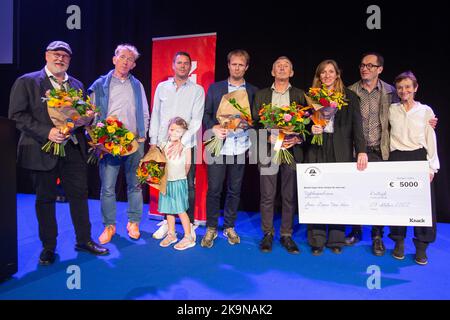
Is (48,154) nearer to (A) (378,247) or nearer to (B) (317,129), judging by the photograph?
(B) (317,129)

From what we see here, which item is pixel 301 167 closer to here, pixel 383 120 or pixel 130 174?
pixel 383 120

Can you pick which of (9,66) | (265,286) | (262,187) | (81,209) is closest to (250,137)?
(262,187)

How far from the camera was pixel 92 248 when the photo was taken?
3.06m

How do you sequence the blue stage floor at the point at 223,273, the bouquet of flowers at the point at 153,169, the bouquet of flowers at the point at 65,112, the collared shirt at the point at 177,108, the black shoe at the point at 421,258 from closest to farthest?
the blue stage floor at the point at 223,273 → the bouquet of flowers at the point at 65,112 → the black shoe at the point at 421,258 → the bouquet of flowers at the point at 153,169 → the collared shirt at the point at 177,108

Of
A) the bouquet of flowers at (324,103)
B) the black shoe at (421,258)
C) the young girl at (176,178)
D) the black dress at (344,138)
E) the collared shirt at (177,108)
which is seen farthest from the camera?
the collared shirt at (177,108)

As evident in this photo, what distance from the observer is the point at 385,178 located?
284 centimetres

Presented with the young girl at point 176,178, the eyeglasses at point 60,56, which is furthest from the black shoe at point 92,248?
the eyeglasses at point 60,56

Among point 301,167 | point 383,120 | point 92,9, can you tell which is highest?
point 92,9

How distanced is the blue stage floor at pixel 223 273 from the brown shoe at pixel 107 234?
0.09 m

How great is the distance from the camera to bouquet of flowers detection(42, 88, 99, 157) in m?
2.65

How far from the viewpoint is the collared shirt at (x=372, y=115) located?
10.4ft

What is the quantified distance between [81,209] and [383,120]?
2.87 meters

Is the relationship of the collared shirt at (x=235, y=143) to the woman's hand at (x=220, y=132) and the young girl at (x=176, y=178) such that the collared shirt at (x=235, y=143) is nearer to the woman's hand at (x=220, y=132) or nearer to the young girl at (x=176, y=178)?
the woman's hand at (x=220, y=132)

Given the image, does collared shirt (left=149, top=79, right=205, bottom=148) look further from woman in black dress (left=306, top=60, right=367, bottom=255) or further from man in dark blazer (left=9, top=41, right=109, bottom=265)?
woman in black dress (left=306, top=60, right=367, bottom=255)
